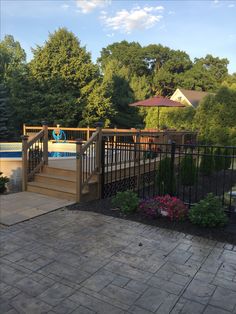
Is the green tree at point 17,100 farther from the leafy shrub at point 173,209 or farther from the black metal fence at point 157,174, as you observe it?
the leafy shrub at point 173,209

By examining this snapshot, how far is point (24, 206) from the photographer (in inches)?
203

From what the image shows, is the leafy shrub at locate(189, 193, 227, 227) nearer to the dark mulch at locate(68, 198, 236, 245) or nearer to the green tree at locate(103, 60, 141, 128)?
the dark mulch at locate(68, 198, 236, 245)

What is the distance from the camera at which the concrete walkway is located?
179 inches

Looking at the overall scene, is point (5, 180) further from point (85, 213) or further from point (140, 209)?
point (140, 209)

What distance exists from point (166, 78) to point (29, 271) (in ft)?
125

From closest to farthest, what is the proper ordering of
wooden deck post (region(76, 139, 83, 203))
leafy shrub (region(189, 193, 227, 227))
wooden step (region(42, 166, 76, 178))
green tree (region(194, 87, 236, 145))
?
leafy shrub (region(189, 193, 227, 227)) → wooden deck post (region(76, 139, 83, 203)) → wooden step (region(42, 166, 76, 178)) → green tree (region(194, 87, 236, 145))

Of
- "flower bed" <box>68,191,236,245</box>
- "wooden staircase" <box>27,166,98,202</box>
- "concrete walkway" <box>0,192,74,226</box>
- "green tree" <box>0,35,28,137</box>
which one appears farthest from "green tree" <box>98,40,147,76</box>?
"flower bed" <box>68,191,236,245</box>

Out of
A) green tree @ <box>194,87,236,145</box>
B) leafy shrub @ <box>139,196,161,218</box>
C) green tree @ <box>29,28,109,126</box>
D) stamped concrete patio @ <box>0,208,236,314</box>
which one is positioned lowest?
stamped concrete patio @ <box>0,208,236,314</box>

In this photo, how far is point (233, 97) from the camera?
12219 millimetres

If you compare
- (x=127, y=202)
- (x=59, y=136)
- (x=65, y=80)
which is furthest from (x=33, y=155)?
(x=65, y=80)

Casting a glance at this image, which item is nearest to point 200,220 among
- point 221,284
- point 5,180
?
point 221,284

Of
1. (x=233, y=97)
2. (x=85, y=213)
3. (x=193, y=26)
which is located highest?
(x=193, y=26)

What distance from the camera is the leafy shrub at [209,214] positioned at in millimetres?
4023

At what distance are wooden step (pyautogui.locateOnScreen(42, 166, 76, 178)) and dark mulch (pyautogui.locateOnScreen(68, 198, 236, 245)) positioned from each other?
924mm
